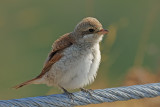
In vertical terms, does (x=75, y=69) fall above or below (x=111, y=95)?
above

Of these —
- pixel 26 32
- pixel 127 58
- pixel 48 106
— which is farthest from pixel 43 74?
pixel 26 32


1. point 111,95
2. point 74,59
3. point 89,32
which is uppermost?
point 89,32

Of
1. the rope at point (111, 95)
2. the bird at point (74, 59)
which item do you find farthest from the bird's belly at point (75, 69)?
the rope at point (111, 95)

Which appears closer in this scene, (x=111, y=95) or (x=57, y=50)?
(x=111, y=95)

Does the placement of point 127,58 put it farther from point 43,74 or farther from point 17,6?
point 43,74

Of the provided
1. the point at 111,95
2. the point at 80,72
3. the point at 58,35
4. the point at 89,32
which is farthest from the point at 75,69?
the point at 58,35

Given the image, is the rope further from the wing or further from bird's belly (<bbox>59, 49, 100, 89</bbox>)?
the wing

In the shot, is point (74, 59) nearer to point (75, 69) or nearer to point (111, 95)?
point (75, 69)
